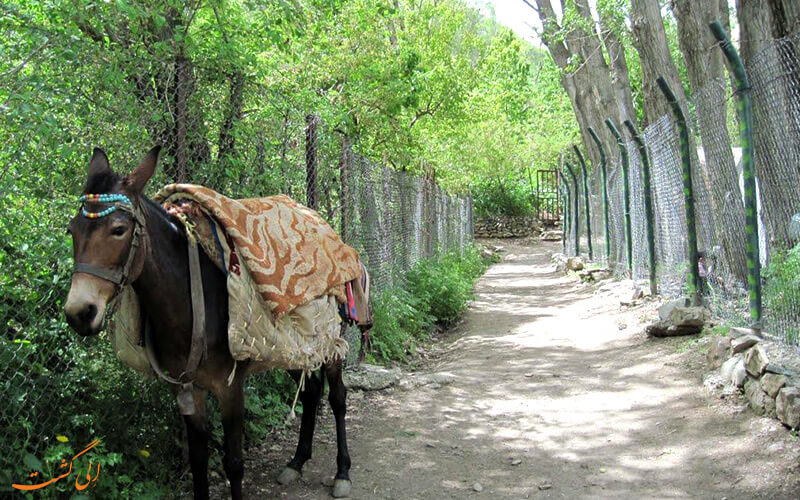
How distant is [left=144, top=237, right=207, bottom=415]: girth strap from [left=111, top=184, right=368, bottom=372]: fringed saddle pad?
0.07m

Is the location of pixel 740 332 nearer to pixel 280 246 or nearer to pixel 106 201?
pixel 280 246

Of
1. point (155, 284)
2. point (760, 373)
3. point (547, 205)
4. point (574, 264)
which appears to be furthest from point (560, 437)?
point (547, 205)

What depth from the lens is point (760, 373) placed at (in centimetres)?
461

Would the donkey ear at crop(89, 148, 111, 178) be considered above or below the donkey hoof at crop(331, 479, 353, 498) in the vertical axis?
above

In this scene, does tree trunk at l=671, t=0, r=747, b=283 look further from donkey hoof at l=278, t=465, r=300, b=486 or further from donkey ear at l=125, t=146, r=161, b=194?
donkey ear at l=125, t=146, r=161, b=194

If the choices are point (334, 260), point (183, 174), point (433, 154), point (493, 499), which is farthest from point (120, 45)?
point (433, 154)

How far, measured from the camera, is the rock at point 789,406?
4031 millimetres

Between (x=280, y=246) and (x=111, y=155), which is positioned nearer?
(x=280, y=246)

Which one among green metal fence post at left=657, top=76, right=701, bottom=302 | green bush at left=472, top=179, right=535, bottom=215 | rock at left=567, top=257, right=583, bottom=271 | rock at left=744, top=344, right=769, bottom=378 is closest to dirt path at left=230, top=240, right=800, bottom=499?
rock at left=744, top=344, right=769, bottom=378

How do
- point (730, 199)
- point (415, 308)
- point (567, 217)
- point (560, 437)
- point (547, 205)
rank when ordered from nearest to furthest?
1. point (560, 437)
2. point (730, 199)
3. point (415, 308)
4. point (567, 217)
5. point (547, 205)

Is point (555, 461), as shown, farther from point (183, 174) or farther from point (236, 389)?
point (183, 174)

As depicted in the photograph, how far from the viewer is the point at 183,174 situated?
4.47 m

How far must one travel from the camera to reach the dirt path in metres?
4.06

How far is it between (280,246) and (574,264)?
Answer: 13.3 m
